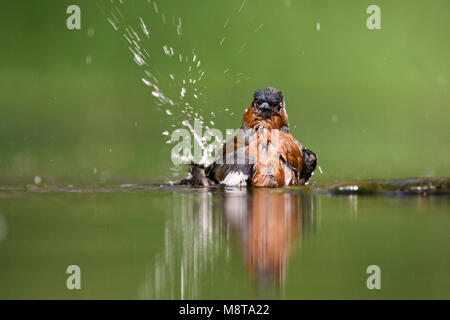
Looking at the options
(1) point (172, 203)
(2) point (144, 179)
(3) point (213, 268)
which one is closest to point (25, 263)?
(3) point (213, 268)

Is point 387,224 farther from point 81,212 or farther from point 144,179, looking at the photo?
point 144,179

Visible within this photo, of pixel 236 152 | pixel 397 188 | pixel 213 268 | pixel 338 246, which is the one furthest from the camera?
pixel 236 152

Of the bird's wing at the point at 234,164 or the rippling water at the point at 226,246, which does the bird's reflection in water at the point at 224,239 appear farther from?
the bird's wing at the point at 234,164

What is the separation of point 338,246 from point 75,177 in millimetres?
6712

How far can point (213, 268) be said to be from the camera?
16.5 ft

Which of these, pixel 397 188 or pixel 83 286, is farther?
pixel 397 188

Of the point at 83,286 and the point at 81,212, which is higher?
the point at 81,212

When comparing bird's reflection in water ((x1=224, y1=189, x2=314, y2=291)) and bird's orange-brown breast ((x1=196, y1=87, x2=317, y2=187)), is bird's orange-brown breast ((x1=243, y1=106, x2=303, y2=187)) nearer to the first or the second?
bird's orange-brown breast ((x1=196, y1=87, x2=317, y2=187))

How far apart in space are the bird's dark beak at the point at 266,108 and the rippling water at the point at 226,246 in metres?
1.50

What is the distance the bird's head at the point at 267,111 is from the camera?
10680 millimetres

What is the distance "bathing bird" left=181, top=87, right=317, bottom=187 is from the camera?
34.1 ft
